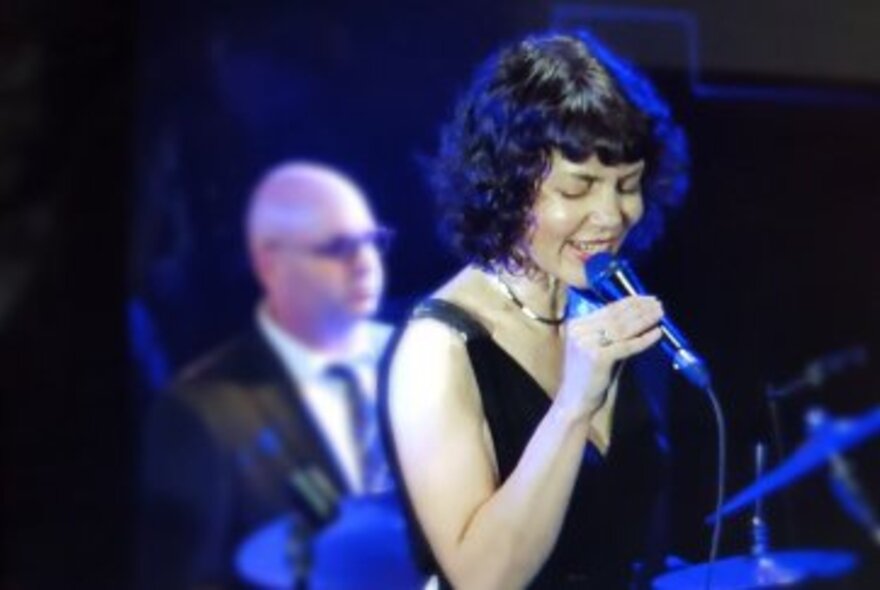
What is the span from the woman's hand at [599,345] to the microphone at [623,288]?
0.5 inches

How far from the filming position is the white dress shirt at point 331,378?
1.19m

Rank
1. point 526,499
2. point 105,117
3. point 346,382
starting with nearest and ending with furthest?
point 526,499
point 346,382
point 105,117

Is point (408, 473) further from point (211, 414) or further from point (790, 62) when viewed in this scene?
point (790, 62)

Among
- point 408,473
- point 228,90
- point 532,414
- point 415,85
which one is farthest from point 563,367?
point 228,90

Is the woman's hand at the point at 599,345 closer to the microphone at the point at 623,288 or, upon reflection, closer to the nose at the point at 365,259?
the microphone at the point at 623,288

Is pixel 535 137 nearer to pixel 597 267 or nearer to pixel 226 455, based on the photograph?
pixel 597 267

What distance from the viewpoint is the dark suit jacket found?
47.4 inches

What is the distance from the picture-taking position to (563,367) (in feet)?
3.69

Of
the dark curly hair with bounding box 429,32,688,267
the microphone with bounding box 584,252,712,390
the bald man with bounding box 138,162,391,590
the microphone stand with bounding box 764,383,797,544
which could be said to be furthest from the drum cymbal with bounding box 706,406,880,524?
the bald man with bounding box 138,162,391,590

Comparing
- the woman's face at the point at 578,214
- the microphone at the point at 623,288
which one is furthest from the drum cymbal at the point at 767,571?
the woman's face at the point at 578,214

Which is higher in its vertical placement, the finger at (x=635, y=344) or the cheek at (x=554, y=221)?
the cheek at (x=554, y=221)

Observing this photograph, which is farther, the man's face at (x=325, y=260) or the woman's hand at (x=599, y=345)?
the man's face at (x=325, y=260)

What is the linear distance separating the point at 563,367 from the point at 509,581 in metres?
0.20

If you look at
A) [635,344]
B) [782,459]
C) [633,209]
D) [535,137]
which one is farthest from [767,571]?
[535,137]
